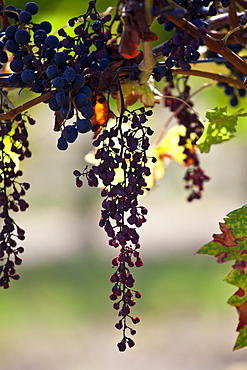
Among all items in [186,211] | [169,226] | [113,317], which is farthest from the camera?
[186,211]

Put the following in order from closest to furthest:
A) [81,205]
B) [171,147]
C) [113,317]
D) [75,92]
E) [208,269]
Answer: [75,92] → [171,147] → [113,317] → [208,269] → [81,205]

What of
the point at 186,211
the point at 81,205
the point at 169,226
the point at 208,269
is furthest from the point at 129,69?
the point at 186,211

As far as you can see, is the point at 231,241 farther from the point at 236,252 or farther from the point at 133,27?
the point at 133,27

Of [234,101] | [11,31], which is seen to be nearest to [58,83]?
[11,31]

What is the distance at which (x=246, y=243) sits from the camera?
61 centimetres

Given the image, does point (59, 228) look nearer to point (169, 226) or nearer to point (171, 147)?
point (169, 226)

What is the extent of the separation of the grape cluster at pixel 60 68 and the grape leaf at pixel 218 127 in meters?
0.23

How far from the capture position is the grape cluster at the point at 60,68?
0.55 m

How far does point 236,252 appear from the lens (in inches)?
24.2

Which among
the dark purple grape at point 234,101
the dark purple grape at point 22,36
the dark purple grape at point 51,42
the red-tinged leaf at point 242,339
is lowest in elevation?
the red-tinged leaf at point 242,339

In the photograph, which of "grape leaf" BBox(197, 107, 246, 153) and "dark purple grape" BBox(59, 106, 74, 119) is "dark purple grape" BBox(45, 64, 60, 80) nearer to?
"dark purple grape" BBox(59, 106, 74, 119)

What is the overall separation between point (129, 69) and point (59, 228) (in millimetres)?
9897

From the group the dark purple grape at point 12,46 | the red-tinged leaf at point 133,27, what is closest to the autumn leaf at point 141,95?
the dark purple grape at point 12,46

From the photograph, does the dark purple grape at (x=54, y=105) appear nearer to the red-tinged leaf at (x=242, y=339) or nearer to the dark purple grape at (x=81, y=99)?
the dark purple grape at (x=81, y=99)
